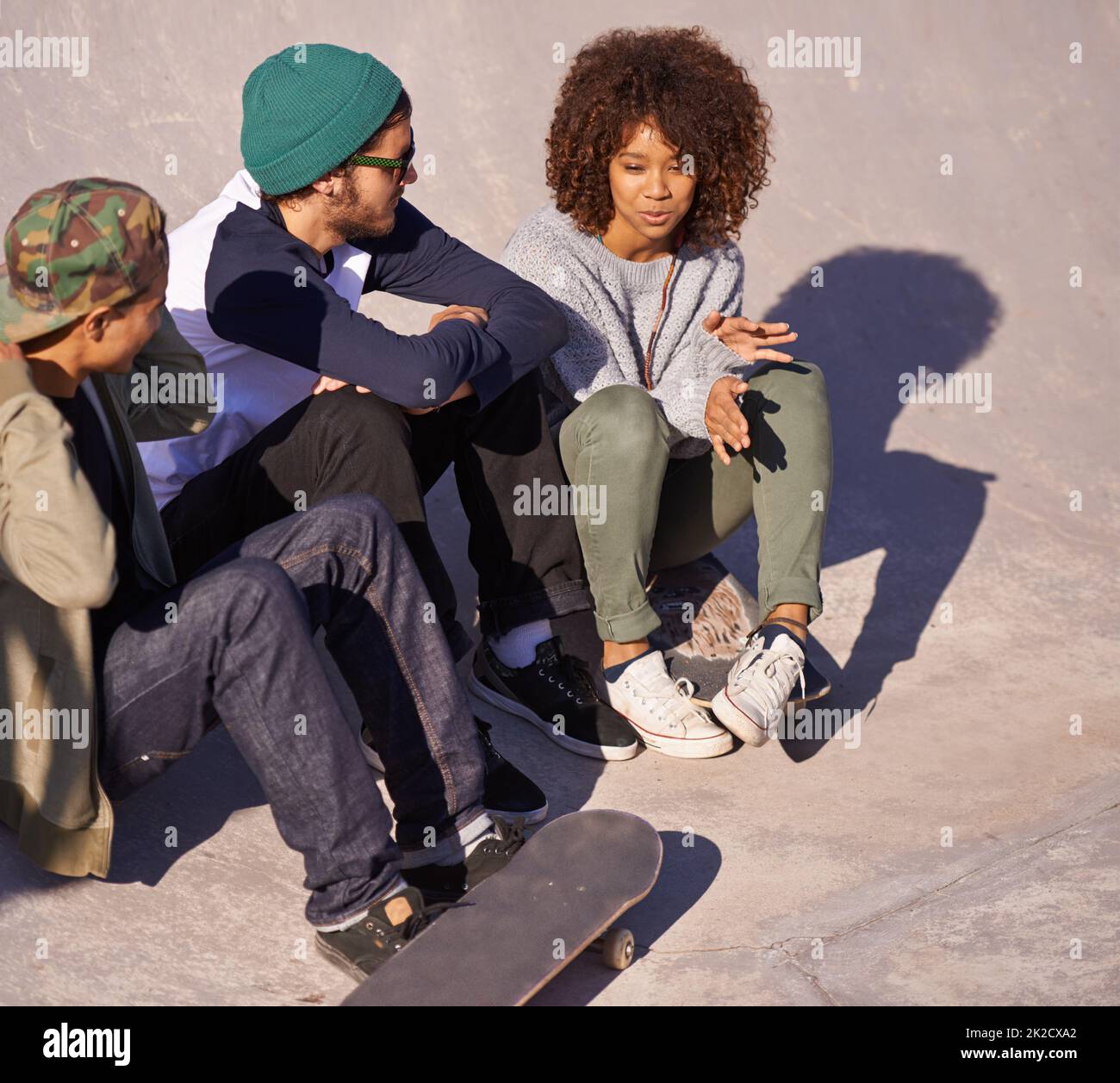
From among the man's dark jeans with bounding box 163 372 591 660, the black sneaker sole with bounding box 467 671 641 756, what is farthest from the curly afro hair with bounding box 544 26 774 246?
the black sneaker sole with bounding box 467 671 641 756

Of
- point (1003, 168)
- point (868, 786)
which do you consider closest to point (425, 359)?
point (868, 786)

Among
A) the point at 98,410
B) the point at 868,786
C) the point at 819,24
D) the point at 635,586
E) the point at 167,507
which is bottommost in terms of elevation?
the point at 868,786

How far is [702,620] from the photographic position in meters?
4.00

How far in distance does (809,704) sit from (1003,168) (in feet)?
13.6

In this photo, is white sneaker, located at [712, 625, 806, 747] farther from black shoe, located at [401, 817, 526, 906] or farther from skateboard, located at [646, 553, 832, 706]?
black shoe, located at [401, 817, 526, 906]

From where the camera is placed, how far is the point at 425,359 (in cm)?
308

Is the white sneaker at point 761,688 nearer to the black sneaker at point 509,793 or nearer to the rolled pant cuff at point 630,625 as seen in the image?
the rolled pant cuff at point 630,625

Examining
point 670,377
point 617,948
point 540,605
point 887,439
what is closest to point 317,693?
point 617,948

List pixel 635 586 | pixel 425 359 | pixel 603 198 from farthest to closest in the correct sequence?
pixel 603 198, pixel 635 586, pixel 425 359

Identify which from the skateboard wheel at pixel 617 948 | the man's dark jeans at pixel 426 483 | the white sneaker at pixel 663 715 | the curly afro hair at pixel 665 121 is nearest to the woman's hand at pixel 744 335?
the curly afro hair at pixel 665 121

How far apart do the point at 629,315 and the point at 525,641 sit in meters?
0.96

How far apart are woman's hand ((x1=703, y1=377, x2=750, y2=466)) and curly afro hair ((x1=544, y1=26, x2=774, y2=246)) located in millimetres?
623

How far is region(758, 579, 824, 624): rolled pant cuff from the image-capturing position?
11.5 feet

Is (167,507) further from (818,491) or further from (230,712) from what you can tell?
(818,491)
